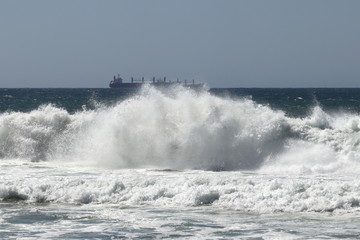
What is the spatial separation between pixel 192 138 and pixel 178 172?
11.5 ft

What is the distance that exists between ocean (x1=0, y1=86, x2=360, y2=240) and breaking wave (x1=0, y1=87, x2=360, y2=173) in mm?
44

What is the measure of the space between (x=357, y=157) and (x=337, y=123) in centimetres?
492

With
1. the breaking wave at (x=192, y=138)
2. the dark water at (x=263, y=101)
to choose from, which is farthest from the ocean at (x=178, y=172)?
the dark water at (x=263, y=101)

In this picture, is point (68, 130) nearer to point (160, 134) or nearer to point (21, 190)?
point (160, 134)

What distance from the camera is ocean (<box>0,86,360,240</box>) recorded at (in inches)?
628

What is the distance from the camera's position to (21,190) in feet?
67.1

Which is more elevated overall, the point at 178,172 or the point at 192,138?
the point at 192,138

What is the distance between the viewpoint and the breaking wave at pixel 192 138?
26.5 meters

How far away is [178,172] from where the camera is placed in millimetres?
24844

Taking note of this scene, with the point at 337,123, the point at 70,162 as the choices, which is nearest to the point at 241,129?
the point at 337,123

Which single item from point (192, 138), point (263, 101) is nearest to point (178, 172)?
point (192, 138)

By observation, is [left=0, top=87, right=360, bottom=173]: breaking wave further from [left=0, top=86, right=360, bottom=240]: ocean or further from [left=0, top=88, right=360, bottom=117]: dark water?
[left=0, top=88, right=360, bottom=117]: dark water

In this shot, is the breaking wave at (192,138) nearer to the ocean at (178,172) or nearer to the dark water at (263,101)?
the ocean at (178,172)

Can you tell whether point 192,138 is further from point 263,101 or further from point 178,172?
point 263,101
